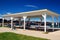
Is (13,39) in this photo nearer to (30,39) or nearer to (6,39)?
(6,39)

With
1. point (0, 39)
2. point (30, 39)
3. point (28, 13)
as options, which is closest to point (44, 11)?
point (28, 13)

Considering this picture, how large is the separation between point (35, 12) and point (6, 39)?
Answer: 9.45 meters

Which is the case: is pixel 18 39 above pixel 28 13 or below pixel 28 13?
below

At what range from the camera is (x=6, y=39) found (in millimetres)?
11375

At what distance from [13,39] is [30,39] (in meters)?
1.63

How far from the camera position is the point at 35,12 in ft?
64.6

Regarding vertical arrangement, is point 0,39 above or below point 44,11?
below

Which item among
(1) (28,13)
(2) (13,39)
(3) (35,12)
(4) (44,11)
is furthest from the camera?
(1) (28,13)

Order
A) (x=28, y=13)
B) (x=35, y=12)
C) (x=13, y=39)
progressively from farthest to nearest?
(x=28, y=13), (x=35, y=12), (x=13, y=39)

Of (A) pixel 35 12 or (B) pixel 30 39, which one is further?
(A) pixel 35 12

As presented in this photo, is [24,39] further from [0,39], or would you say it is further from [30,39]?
[0,39]

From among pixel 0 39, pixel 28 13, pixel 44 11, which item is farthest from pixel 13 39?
pixel 28 13

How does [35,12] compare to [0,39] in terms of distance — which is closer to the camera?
[0,39]

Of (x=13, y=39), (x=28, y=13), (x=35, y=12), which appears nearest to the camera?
(x=13, y=39)
